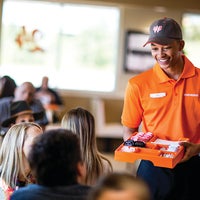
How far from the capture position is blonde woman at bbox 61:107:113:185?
233 cm

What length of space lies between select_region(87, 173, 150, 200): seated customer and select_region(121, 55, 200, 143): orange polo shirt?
102cm

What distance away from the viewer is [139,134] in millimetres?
2240

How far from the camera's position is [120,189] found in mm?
1267

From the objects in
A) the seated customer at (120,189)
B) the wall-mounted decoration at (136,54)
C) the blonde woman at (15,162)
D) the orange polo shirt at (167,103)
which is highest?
the wall-mounted decoration at (136,54)

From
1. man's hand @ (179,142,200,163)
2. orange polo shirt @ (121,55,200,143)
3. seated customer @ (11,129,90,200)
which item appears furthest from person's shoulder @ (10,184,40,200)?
orange polo shirt @ (121,55,200,143)

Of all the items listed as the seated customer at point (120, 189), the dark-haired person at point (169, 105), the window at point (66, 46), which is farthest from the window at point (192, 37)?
the seated customer at point (120, 189)

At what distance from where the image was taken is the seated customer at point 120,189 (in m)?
1.25

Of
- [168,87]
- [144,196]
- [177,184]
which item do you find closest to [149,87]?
[168,87]

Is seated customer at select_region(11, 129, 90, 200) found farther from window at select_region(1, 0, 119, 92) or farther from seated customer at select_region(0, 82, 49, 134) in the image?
window at select_region(1, 0, 119, 92)

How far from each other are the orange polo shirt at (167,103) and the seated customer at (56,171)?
2.63 feet

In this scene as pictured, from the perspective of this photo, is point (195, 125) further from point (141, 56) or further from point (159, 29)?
point (141, 56)

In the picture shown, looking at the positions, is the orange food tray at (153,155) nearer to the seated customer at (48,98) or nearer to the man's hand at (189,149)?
the man's hand at (189,149)

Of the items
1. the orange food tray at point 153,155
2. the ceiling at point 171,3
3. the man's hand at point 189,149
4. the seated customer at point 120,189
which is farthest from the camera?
the ceiling at point 171,3

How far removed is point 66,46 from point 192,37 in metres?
2.00
